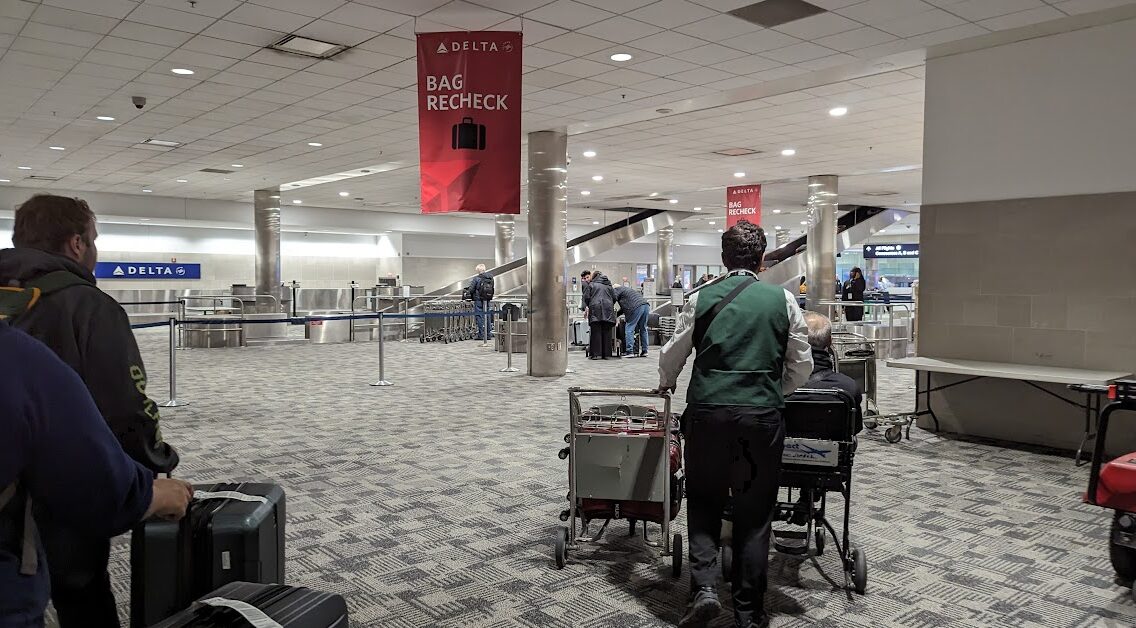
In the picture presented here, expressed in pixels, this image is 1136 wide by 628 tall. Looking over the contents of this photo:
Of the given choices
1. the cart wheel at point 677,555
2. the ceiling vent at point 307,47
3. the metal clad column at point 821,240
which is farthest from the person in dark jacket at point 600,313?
the cart wheel at point 677,555

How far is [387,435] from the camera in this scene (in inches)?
294

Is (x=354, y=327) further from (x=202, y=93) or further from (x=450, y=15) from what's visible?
(x=450, y=15)

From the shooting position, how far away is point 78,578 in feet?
7.33

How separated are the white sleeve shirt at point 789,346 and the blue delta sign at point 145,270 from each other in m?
22.7

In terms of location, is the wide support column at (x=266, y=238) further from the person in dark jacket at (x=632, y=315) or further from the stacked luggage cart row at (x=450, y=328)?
the person in dark jacket at (x=632, y=315)

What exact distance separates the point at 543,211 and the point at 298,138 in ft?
14.9

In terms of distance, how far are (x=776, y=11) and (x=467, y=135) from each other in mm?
2886

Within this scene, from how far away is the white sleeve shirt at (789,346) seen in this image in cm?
336

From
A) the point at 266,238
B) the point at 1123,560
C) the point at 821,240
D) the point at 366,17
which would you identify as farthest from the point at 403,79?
the point at 266,238

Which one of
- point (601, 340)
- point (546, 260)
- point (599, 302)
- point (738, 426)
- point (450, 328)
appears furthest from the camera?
point (450, 328)

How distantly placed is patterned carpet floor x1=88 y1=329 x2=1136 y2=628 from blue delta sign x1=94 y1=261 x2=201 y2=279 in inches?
639

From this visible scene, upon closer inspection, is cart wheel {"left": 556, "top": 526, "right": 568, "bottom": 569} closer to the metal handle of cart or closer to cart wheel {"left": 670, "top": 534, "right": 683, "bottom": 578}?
the metal handle of cart

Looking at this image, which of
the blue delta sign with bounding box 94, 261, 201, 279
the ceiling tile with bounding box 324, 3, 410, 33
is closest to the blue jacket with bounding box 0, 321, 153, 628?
the ceiling tile with bounding box 324, 3, 410, 33

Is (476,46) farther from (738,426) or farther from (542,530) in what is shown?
(738,426)
